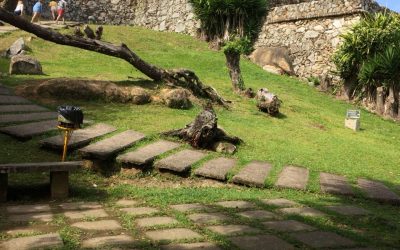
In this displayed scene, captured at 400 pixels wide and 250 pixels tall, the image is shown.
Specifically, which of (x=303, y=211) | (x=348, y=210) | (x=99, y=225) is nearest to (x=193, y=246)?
(x=99, y=225)

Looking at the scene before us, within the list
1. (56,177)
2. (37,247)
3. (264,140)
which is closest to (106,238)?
(37,247)

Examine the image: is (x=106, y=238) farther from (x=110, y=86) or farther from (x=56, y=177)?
(x=110, y=86)

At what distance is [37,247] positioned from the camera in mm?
2938

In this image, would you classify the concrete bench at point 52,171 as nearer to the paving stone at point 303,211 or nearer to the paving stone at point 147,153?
the paving stone at point 147,153

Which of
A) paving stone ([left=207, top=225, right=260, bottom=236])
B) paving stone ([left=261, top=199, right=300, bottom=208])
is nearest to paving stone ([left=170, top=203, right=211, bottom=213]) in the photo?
paving stone ([left=207, top=225, right=260, bottom=236])

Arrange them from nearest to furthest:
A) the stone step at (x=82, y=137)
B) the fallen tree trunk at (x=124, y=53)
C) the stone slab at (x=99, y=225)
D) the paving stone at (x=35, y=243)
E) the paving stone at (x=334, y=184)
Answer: the paving stone at (x=35, y=243) < the stone slab at (x=99, y=225) < the paving stone at (x=334, y=184) < the stone step at (x=82, y=137) < the fallen tree trunk at (x=124, y=53)

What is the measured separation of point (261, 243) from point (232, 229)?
13.8 inches

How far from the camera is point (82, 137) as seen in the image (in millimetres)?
5668

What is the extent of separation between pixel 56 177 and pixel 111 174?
3.31ft

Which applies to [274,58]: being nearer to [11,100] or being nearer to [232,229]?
[11,100]

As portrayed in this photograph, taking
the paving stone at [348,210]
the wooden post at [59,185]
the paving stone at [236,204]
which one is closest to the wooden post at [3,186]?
the wooden post at [59,185]

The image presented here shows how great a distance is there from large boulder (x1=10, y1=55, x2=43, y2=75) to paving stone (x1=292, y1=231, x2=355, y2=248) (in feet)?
26.0

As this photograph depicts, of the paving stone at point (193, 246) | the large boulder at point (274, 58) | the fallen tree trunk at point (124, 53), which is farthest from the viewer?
the large boulder at point (274, 58)

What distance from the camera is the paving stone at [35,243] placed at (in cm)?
294
